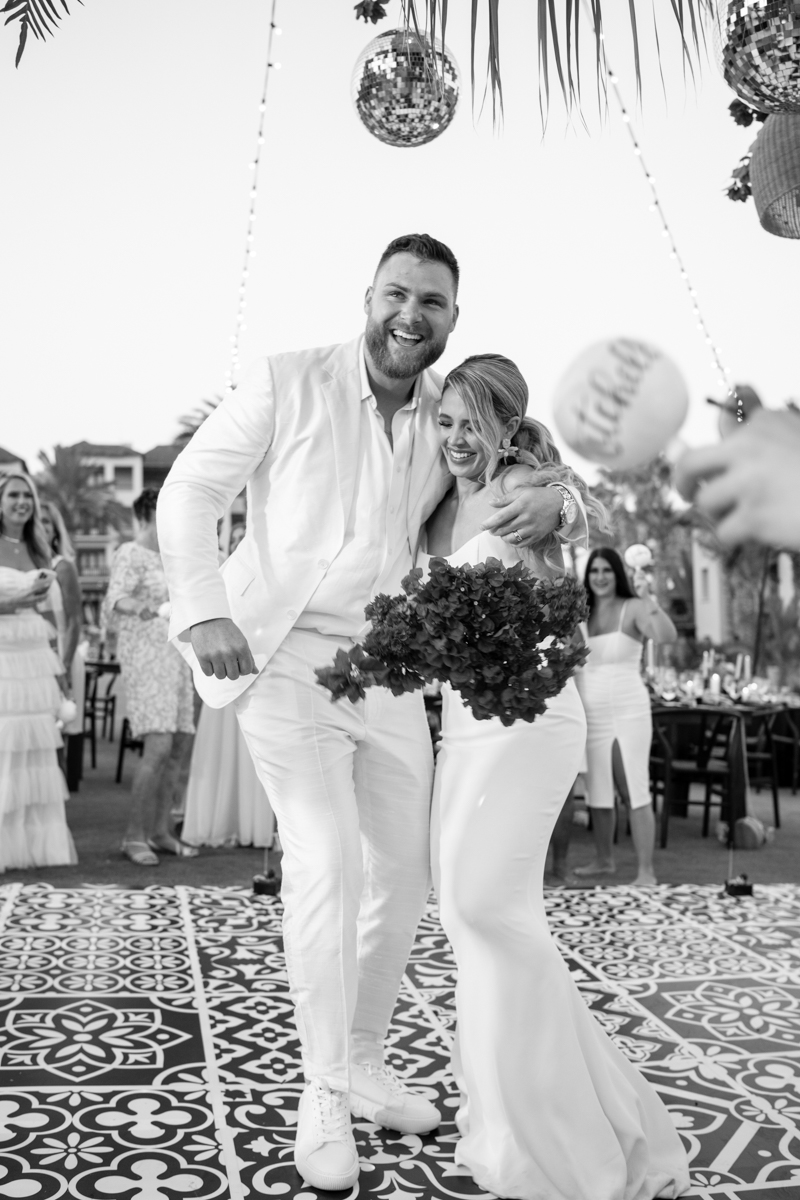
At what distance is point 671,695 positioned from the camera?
32.2ft

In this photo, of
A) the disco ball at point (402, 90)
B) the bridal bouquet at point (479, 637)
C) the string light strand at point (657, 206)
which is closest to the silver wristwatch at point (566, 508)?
the bridal bouquet at point (479, 637)

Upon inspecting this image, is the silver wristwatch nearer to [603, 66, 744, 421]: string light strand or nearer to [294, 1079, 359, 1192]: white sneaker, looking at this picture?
[294, 1079, 359, 1192]: white sneaker

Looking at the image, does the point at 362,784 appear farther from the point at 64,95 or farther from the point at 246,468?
the point at 64,95

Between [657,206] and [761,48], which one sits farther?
[657,206]

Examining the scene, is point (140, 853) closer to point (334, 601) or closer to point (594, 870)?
point (594, 870)

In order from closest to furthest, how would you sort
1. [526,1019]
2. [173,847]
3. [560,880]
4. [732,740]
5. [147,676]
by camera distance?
1. [526,1019]
2. [560,880]
3. [147,676]
4. [173,847]
5. [732,740]

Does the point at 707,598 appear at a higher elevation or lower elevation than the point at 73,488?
lower

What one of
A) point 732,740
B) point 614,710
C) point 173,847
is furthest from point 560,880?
point 173,847

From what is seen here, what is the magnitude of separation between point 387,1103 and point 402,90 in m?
3.65

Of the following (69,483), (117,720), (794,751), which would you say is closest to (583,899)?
(794,751)

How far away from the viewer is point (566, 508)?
2.69m

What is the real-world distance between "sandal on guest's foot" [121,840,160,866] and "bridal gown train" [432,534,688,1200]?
4.17 m

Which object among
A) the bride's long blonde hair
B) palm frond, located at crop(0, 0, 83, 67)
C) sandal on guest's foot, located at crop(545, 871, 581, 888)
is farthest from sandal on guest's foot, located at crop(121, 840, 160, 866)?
palm frond, located at crop(0, 0, 83, 67)

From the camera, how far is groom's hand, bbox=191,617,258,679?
2.63 metres
